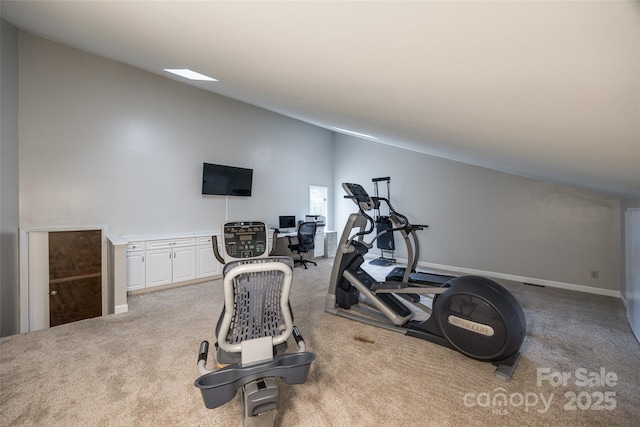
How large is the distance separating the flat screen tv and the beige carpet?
2.50 m

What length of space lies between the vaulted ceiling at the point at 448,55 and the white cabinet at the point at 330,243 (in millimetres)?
5065

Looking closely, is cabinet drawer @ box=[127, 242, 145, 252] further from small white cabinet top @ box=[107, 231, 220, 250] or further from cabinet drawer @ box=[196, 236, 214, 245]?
cabinet drawer @ box=[196, 236, 214, 245]

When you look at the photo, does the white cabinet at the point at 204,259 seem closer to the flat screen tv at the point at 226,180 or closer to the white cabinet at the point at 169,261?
the white cabinet at the point at 169,261

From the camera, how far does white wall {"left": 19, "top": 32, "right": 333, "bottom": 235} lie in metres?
3.38

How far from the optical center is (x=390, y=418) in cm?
165

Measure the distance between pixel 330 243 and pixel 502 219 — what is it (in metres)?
3.72

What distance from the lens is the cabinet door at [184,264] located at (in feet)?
14.2

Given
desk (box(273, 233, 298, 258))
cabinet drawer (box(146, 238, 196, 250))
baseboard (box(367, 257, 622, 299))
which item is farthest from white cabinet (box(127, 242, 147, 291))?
baseboard (box(367, 257, 622, 299))

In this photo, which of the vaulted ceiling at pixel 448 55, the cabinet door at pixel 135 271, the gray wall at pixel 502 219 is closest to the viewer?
the vaulted ceiling at pixel 448 55

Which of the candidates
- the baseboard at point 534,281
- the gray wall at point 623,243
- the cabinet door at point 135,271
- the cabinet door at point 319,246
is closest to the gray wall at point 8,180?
the cabinet door at point 135,271

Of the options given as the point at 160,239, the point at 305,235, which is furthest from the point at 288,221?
the point at 160,239

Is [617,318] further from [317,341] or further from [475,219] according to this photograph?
[317,341]

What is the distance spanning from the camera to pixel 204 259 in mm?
4637

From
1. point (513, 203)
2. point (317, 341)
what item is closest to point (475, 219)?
point (513, 203)
